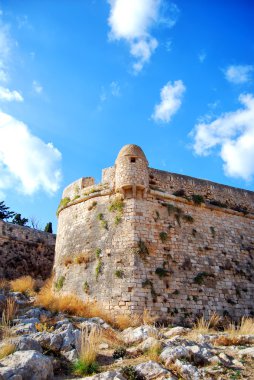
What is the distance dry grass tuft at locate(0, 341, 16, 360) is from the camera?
20.8ft

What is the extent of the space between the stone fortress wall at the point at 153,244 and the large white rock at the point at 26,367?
5.48m

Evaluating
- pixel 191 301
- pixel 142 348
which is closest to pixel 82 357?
pixel 142 348

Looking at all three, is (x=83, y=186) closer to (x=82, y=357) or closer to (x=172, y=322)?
(x=172, y=322)

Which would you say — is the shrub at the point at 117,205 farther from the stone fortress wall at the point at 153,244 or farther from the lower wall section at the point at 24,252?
the lower wall section at the point at 24,252

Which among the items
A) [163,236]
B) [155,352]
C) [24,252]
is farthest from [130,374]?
[24,252]

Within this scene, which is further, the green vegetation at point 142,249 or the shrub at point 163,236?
the shrub at point 163,236

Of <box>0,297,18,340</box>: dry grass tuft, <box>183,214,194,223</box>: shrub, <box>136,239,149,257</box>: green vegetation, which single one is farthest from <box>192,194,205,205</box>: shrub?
<box>0,297,18,340</box>: dry grass tuft

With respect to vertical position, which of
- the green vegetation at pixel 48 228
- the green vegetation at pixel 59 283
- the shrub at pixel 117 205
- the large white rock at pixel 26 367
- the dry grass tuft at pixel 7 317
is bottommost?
the large white rock at pixel 26 367

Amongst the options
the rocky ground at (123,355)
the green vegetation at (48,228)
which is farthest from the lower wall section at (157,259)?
the green vegetation at (48,228)

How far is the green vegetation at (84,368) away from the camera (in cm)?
626

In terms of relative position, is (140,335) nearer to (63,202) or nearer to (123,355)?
(123,355)

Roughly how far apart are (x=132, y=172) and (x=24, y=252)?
27.8ft

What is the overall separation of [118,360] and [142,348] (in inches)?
23.3

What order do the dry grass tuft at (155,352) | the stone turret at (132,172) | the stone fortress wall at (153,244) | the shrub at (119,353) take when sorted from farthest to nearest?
the stone turret at (132,172), the stone fortress wall at (153,244), the shrub at (119,353), the dry grass tuft at (155,352)
